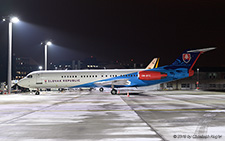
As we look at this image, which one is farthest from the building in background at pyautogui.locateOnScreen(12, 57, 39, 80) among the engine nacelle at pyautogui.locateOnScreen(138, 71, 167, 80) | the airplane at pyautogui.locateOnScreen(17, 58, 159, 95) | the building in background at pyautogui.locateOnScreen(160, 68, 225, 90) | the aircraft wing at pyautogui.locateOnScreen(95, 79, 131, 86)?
the engine nacelle at pyautogui.locateOnScreen(138, 71, 167, 80)

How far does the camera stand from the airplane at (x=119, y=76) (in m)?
32.6

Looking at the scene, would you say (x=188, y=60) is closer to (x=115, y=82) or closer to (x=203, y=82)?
(x=115, y=82)

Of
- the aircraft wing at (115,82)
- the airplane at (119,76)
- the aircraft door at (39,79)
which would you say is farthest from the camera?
the aircraft door at (39,79)

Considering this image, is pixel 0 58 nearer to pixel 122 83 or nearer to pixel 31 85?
pixel 31 85

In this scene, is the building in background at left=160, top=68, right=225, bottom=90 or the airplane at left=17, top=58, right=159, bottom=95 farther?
the building in background at left=160, top=68, right=225, bottom=90

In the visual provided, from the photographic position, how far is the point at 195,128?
9211mm

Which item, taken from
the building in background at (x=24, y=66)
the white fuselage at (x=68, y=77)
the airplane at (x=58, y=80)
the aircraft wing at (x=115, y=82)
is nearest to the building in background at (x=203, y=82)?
the aircraft wing at (x=115, y=82)

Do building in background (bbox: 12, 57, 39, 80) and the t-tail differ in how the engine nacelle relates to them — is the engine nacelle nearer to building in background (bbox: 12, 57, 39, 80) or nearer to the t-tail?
the t-tail

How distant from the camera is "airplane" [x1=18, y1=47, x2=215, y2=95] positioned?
3259 cm

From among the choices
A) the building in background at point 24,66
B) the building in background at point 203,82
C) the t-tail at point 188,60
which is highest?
the building in background at point 24,66

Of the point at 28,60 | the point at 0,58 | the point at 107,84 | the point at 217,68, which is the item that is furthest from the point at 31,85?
the point at 28,60

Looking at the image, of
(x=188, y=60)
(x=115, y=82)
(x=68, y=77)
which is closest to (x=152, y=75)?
(x=115, y=82)

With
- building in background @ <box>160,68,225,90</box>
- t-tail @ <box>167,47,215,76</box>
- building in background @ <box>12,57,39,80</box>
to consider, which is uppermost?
building in background @ <box>12,57,39,80</box>

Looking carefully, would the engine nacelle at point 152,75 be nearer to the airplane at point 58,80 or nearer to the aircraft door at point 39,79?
the airplane at point 58,80
